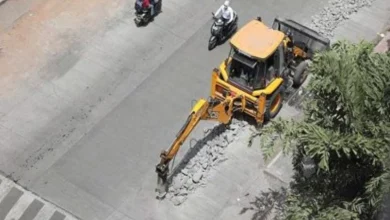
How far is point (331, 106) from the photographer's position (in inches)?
524

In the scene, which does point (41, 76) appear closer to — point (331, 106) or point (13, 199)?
point (13, 199)

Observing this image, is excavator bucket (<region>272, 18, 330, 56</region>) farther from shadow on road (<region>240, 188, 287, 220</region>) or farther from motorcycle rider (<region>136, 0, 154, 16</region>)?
shadow on road (<region>240, 188, 287, 220</region>)

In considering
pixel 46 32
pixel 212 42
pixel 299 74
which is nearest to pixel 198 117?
pixel 299 74

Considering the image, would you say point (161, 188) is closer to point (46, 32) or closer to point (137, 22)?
point (137, 22)

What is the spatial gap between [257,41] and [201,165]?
356 centimetres

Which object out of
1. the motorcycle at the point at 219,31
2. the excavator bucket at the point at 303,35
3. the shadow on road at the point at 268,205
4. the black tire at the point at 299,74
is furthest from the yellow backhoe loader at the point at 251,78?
the motorcycle at the point at 219,31

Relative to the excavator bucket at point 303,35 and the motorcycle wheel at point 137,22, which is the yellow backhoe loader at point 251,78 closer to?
the excavator bucket at point 303,35

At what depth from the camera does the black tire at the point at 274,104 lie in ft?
62.7

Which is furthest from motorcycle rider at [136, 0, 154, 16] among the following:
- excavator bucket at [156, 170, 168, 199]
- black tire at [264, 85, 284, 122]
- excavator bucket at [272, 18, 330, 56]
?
excavator bucket at [156, 170, 168, 199]

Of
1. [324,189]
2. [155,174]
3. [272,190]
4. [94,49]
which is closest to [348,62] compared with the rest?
[324,189]

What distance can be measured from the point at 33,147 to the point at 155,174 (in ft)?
11.2

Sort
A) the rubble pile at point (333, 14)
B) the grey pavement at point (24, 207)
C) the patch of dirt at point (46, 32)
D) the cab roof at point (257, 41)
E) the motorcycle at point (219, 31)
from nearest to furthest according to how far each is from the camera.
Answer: the grey pavement at point (24, 207) < the cab roof at point (257, 41) < the patch of dirt at point (46, 32) < the motorcycle at point (219, 31) < the rubble pile at point (333, 14)

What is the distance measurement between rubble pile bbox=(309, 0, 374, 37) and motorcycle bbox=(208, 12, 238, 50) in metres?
2.58

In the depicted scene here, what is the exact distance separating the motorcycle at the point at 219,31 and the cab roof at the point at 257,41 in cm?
274
